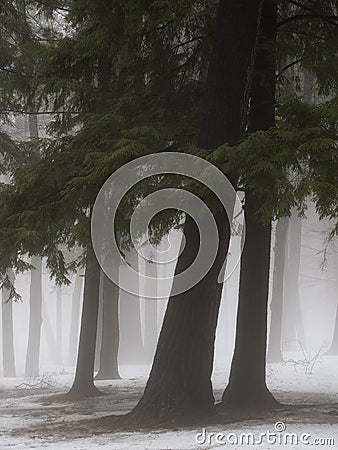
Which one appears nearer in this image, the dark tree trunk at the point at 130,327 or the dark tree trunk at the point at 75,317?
the dark tree trunk at the point at 130,327

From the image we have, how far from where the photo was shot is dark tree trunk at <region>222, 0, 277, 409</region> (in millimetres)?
10070

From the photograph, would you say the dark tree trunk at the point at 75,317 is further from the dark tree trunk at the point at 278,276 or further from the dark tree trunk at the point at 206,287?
the dark tree trunk at the point at 206,287

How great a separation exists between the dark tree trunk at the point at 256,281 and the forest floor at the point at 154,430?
2.47 ft

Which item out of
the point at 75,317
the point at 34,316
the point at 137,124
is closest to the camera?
the point at 137,124

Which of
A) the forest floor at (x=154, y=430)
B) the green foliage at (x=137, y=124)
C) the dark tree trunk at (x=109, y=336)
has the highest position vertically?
the green foliage at (x=137, y=124)

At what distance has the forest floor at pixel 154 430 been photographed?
23.8 ft

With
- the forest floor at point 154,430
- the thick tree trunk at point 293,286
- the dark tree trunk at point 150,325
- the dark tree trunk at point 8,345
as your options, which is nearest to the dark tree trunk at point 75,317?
the dark tree trunk at point 150,325

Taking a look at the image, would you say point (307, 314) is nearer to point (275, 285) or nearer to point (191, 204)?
point (275, 285)

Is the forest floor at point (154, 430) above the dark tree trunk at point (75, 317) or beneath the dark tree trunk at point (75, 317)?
beneath

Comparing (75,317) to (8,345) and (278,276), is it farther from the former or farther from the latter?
(278,276)

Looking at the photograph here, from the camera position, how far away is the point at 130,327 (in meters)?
23.5

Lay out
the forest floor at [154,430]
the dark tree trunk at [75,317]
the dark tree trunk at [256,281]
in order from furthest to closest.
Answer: the dark tree trunk at [75,317] < the dark tree trunk at [256,281] < the forest floor at [154,430]

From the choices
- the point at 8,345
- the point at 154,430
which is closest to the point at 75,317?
the point at 8,345

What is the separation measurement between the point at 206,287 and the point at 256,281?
1.68 metres
